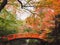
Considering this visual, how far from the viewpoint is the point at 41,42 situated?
2077 cm

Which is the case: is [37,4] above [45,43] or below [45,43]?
above

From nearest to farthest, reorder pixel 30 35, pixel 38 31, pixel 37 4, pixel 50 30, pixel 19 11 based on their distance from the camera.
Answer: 1. pixel 37 4
2. pixel 19 11
3. pixel 50 30
4. pixel 38 31
5. pixel 30 35

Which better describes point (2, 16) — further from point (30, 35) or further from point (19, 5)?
point (30, 35)

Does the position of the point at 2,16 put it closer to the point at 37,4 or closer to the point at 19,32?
the point at 37,4

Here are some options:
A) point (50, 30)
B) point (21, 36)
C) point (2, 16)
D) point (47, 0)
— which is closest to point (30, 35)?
point (21, 36)

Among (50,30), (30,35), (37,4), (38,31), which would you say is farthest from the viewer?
(30,35)

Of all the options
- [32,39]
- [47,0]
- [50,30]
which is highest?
[47,0]

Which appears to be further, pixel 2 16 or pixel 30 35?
pixel 30 35

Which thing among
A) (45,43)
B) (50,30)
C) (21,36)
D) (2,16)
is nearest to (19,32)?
(21,36)

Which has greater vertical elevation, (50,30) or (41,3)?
(41,3)

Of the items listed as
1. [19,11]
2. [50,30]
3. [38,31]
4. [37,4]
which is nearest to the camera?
[37,4]

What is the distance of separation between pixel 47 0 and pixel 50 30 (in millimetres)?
5737

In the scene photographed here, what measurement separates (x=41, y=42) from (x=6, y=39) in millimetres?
Answer: 2416

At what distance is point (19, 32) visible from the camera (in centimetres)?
2148
